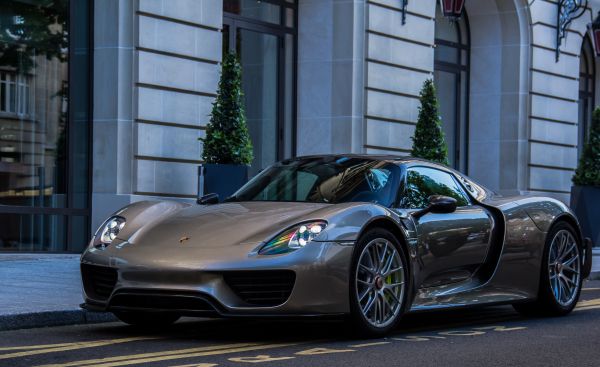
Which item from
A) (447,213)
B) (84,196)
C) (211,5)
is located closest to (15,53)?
(84,196)

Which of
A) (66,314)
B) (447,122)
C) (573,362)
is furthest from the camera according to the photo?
(447,122)

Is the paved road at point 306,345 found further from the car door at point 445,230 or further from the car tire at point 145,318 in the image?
the car door at point 445,230

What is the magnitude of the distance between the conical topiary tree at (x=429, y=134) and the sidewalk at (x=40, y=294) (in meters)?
6.60

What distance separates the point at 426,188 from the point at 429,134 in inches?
395

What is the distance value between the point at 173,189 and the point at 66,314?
7492 millimetres

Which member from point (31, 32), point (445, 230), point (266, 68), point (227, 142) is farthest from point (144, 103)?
point (445, 230)

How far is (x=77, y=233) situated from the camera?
591 inches

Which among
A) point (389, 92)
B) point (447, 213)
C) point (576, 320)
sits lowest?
point (576, 320)

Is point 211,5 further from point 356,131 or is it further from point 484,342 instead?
point 484,342

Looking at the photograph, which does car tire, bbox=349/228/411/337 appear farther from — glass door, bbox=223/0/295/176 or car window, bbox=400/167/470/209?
glass door, bbox=223/0/295/176

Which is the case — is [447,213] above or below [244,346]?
above

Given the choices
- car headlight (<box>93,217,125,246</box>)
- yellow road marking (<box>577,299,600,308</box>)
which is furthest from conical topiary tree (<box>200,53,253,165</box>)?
car headlight (<box>93,217,125,246</box>)

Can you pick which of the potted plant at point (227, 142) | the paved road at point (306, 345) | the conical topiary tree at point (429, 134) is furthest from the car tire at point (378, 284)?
the conical topiary tree at point (429, 134)

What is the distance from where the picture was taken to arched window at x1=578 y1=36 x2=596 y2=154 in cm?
2672
